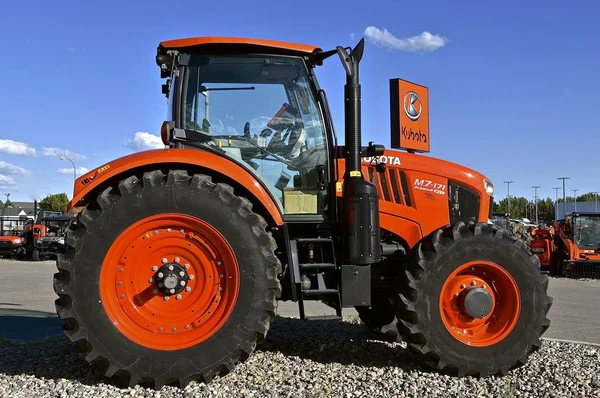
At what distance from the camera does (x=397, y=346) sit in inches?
207

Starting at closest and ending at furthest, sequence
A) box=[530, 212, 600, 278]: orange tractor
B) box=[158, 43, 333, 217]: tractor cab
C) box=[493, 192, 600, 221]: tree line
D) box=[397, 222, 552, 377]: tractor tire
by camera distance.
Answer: box=[397, 222, 552, 377]: tractor tire < box=[158, 43, 333, 217]: tractor cab < box=[530, 212, 600, 278]: orange tractor < box=[493, 192, 600, 221]: tree line

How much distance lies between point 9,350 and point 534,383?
464 cm

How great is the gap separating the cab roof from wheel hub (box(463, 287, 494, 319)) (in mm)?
2429

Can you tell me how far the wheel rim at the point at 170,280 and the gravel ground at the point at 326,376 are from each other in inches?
16.0

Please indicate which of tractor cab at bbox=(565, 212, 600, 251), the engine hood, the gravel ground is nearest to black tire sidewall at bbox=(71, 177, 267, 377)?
the gravel ground

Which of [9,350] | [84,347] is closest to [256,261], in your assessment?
[84,347]

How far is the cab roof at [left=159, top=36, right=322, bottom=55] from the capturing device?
4.46m

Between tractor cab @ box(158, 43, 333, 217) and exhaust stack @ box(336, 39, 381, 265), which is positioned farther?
tractor cab @ box(158, 43, 333, 217)

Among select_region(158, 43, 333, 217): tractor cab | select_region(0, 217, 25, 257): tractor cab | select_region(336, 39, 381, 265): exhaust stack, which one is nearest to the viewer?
select_region(336, 39, 381, 265): exhaust stack

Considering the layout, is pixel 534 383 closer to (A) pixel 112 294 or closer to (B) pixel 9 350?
(A) pixel 112 294

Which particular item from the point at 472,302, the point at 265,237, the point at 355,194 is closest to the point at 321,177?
the point at 355,194

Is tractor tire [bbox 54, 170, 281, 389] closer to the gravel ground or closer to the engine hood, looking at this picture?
the gravel ground

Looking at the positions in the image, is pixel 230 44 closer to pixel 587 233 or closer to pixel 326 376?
pixel 326 376

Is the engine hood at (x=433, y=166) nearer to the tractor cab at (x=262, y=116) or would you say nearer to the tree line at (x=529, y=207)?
the tractor cab at (x=262, y=116)
